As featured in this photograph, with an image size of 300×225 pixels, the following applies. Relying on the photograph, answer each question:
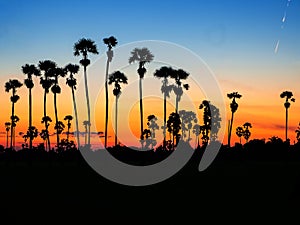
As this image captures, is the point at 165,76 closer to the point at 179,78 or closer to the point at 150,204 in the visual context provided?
the point at 179,78

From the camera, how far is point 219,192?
28.3 metres

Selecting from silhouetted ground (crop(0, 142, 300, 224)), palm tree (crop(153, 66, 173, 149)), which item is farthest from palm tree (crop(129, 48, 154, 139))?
silhouetted ground (crop(0, 142, 300, 224))

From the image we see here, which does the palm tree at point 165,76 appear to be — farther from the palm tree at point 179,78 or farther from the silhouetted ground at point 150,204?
the silhouetted ground at point 150,204

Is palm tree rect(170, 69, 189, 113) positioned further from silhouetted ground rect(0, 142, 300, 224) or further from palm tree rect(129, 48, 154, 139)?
silhouetted ground rect(0, 142, 300, 224)

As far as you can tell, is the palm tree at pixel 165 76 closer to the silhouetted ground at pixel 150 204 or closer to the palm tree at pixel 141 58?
the palm tree at pixel 141 58

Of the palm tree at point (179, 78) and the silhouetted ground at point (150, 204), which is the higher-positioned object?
the palm tree at point (179, 78)

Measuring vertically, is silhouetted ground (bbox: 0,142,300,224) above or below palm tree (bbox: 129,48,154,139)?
below

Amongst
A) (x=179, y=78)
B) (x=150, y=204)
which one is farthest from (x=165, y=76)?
(x=150, y=204)

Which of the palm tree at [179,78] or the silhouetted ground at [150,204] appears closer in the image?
the silhouetted ground at [150,204]

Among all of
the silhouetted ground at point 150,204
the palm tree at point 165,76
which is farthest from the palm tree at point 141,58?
the silhouetted ground at point 150,204

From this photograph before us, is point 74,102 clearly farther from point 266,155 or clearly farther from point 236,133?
point 236,133

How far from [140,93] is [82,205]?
48202mm

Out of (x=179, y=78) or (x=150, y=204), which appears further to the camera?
(x=179, y=78)

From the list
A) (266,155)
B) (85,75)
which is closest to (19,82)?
(85,75)
